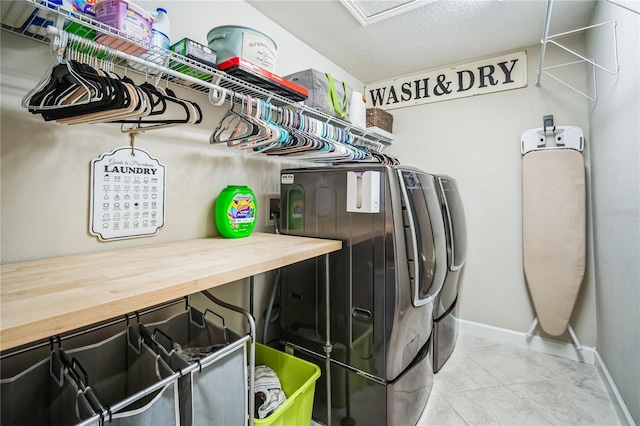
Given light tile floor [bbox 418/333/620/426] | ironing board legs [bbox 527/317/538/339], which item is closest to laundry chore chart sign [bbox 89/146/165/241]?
light tile floor [bbox 418/333/620/426]

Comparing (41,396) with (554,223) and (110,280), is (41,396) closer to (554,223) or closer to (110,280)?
(110,280)

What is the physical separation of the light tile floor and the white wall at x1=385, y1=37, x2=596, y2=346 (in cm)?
34

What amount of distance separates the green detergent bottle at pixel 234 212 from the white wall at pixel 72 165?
0.10m

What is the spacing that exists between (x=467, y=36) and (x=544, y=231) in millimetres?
1623

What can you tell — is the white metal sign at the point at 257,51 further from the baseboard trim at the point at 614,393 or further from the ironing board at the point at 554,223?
the baseboard trim at the point at 614,393

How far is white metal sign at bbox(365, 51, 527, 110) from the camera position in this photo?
97.6 inches

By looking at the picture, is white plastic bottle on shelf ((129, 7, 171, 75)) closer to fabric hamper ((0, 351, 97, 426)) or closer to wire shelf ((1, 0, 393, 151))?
wire shelf ((1, 0, 393, 151))

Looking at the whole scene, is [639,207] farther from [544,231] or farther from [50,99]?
[50,99]

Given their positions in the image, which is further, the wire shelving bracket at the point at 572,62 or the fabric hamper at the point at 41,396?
the wire shelving bracket at the point at 572,62

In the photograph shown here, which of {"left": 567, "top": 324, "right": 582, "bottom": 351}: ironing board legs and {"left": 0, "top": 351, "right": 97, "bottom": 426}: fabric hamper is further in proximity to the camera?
{"left": 567, "top": 324, "right": 582, "bottom": 351}: ironing board legs

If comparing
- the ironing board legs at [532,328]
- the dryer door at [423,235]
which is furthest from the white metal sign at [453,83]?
the ironing board legs at [532,328]

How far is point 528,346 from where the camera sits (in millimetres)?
2439

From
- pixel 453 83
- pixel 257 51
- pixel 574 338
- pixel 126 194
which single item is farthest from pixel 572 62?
pixel 126 194

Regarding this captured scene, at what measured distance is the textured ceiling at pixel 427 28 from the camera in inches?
74.8
